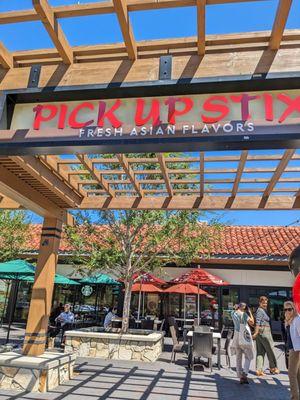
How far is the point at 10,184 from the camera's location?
552 centimetres

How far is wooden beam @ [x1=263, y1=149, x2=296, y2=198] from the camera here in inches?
183

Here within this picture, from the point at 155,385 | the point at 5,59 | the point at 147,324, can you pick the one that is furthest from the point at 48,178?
the point at 147,324

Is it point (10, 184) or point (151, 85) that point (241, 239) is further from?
point (151, 85)

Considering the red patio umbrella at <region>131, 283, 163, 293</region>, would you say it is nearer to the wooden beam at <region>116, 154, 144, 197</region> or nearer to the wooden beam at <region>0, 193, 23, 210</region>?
the wooden beam at <region>0, 193, 23, 210</region>

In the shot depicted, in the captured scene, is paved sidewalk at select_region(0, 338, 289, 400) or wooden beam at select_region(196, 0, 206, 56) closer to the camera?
wooden beam at select_region(196, 0, 206, 56)

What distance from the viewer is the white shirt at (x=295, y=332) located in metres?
5.14

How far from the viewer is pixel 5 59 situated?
3.19m

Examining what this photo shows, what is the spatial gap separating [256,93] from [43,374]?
5286mm

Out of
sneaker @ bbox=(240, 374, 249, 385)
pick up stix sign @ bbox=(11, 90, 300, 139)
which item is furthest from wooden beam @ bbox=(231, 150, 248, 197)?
sneaker @ bbox=(240, 374, 249, 385)

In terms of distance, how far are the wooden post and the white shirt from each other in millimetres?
4125

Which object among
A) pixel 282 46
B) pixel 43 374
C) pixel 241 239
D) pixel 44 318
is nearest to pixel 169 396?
pixel 43 374

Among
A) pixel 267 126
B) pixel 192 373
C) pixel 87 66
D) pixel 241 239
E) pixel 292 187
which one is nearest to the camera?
pixel 267 126

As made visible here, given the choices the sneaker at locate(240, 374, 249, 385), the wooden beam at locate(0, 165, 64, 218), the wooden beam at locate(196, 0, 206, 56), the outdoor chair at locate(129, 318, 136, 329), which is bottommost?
the sneaker at locate(240, 374, 249, 385)

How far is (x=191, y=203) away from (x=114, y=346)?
5.02m
